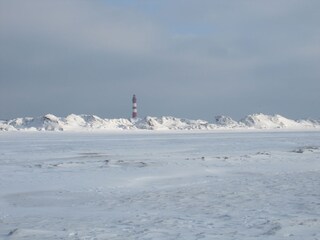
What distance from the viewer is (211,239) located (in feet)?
18.1

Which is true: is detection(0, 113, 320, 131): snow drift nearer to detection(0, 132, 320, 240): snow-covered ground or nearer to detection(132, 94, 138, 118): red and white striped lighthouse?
detection(132, 94, 138, 118): red and white striped lighthouse

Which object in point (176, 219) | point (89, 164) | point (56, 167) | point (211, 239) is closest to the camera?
point (211, 239)

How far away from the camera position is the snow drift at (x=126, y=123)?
76875 mm

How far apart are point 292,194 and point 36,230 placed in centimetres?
470

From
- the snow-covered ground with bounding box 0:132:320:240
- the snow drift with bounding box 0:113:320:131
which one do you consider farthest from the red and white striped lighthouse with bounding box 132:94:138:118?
the snow-covered ground with bounding box 0:132:320:240

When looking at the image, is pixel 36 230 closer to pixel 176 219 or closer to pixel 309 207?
pixel 176 219

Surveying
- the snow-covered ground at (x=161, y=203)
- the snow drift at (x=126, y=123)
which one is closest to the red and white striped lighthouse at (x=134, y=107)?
the snow drift at (x=126, y=123)

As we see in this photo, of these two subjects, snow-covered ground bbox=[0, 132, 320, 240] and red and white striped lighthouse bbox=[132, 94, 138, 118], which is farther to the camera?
red and white striped lighthouse bbox=[132, 94, 138, 118]

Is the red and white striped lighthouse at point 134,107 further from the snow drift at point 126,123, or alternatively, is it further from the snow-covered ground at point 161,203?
the snow-covered ground at point 161,203

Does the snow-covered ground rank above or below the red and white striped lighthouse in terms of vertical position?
below

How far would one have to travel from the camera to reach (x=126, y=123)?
8900 centimetres

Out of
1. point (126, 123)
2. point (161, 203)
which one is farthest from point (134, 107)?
point (161, 203)

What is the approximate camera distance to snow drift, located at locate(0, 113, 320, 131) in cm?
7688

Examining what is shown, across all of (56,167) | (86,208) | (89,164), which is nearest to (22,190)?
(86,208)
